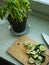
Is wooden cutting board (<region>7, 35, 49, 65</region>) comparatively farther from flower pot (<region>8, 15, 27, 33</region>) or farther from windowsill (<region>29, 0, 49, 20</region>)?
windowsill (<region>29, 0, 49, 20</region>)

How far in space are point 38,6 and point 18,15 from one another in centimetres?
24

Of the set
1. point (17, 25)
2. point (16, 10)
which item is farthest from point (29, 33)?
point (16, 10)

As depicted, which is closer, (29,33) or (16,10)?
(16,10)

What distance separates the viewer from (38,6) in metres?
1.07

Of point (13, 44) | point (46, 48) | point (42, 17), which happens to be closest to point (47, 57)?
point (46, 48)

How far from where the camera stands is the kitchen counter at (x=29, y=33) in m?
0.94

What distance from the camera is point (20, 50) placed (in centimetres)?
91

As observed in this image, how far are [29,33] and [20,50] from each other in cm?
16

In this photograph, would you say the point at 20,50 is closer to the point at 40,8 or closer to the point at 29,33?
the point at 29,33

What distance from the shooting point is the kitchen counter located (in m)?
0.94

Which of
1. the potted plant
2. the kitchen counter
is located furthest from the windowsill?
the potted plant

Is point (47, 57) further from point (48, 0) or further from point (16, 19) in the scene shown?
point (48, 0)

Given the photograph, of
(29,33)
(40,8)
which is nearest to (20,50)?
(29,33)

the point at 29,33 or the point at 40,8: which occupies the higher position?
the point at 40,8
